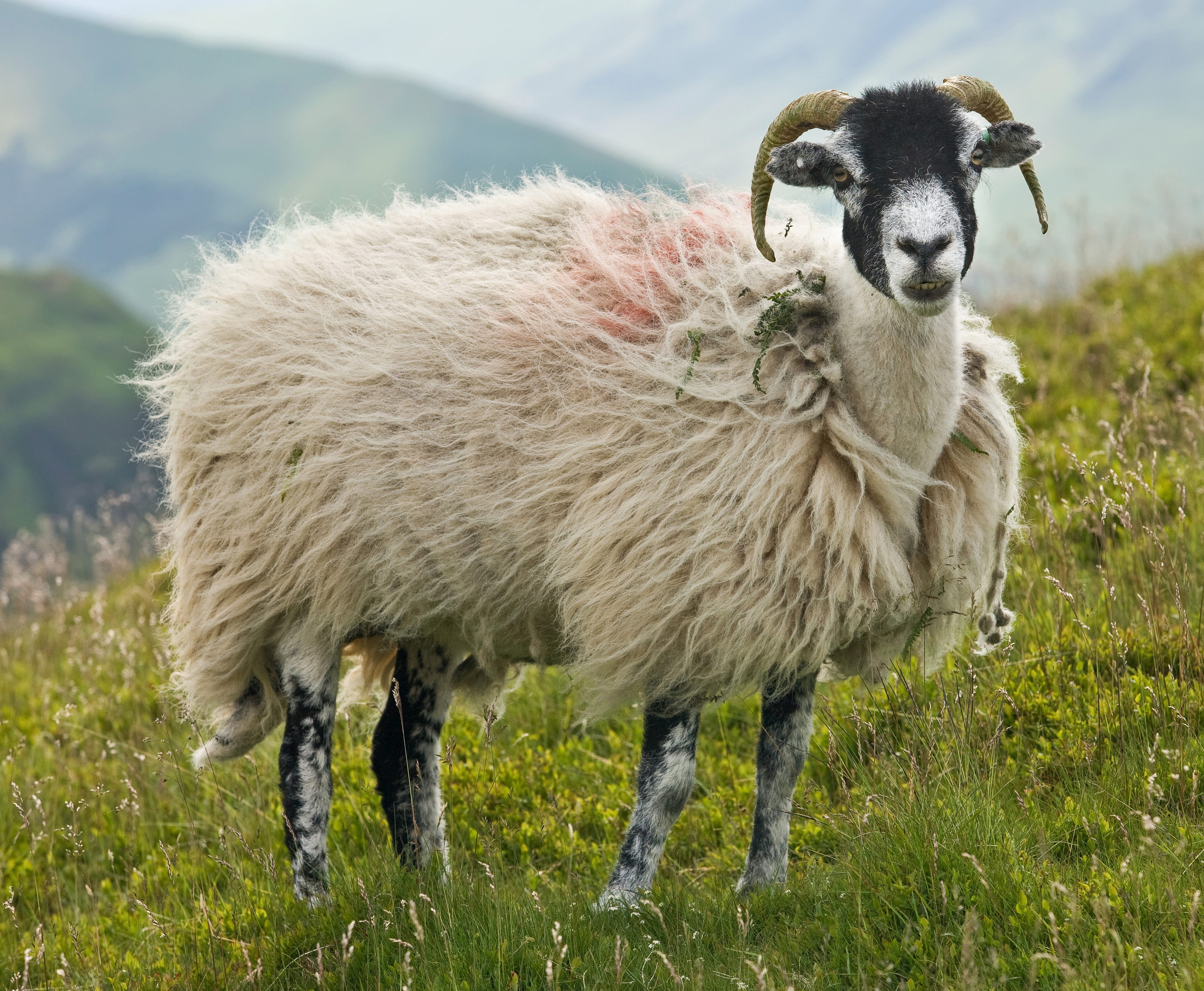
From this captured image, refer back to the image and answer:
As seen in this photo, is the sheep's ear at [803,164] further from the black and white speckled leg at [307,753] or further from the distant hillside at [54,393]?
the distant hillside at [54,393]

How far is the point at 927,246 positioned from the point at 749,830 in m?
2.43

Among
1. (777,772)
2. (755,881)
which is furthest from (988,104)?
(755,881)

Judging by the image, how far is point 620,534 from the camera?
3.48 metres

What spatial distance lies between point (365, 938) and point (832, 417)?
7.22 feet

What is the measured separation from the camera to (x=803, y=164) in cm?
324

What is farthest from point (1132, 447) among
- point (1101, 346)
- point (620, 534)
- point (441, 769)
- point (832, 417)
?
point (441, 769)

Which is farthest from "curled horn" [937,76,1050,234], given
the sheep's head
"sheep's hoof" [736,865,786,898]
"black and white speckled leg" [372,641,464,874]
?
"black and white speckled leg" [372,641,464,874]

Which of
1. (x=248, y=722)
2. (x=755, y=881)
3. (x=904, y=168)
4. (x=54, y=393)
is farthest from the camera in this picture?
(x=54, y=393)

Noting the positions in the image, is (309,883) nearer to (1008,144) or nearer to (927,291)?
(927,291)

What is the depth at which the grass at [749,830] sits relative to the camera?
107 inches

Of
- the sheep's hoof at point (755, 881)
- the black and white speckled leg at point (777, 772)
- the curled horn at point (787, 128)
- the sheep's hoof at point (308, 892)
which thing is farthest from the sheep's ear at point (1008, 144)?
the sheep's hoof at point (308, 892)

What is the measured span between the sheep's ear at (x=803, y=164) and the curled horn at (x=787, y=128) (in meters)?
0.07

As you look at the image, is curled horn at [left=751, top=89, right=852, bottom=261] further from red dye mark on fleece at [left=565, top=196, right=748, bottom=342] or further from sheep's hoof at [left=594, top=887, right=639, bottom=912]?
sheep's hoof at [left=594, top=887, right=639, bottom=912]

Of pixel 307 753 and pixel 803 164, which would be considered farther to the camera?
pixel 307 753
